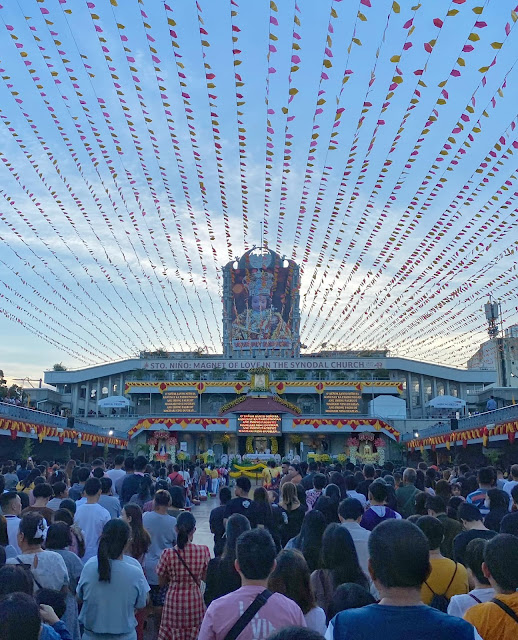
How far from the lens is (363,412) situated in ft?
155

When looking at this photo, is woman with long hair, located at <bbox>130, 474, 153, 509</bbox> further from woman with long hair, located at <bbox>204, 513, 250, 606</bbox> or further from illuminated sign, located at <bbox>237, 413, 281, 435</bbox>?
illuminated sign, located at <bbox>237, 413, 281, 435</bbox>

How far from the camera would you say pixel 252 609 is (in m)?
2.89

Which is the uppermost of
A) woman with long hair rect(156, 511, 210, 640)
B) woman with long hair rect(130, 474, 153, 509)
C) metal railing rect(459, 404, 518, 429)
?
metal railing rect(459, 404, 518, 429)

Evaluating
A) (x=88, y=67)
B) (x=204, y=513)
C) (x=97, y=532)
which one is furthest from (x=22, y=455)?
(x=97, y=532)

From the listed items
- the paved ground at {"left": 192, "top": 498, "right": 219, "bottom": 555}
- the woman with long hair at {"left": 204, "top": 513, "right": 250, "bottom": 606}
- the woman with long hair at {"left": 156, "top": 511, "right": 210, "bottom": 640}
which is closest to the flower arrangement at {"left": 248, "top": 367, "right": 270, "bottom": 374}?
the paved ground at {"left": 192, "top": 498, "right": 219, "bottom": 555}

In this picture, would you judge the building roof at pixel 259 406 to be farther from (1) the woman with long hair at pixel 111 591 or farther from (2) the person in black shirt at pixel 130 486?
(1) the woman with long hair at pixel 111 591

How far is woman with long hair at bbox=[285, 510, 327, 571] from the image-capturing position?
14.9ft

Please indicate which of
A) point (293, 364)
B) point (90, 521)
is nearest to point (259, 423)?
point (293, 364)

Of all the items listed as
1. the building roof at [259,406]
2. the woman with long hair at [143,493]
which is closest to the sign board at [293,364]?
the building roof at [259,406]

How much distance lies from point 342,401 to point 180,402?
39.4 feet

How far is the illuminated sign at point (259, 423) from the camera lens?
41781 mm

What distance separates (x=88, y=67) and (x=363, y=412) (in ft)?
131

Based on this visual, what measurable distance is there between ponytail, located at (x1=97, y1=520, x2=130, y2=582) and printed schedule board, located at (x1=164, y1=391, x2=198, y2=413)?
40.5m

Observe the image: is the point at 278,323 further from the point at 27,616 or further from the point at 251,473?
the point at 27,616
